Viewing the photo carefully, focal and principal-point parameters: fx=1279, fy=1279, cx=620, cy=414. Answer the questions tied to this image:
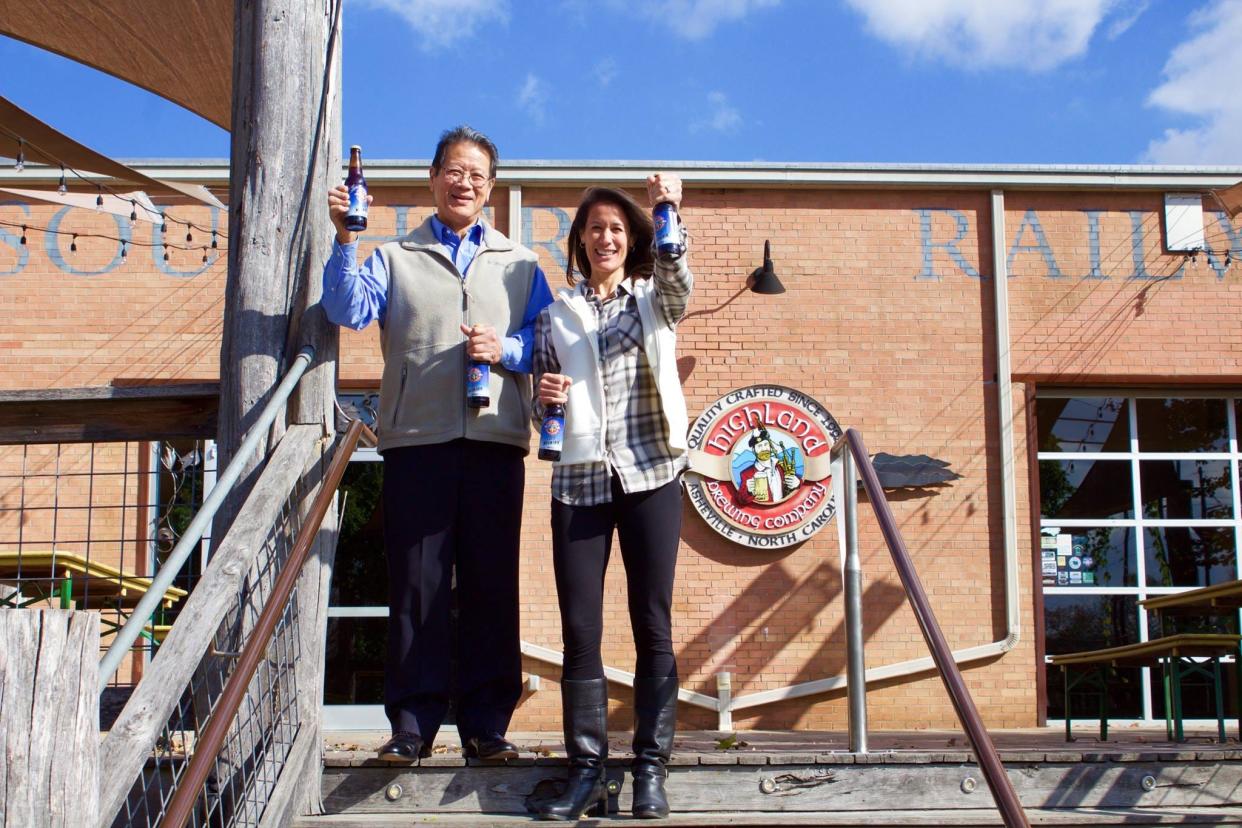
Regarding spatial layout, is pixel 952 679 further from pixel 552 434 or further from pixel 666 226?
pixel 666 226

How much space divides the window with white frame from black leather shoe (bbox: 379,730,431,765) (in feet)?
26.5

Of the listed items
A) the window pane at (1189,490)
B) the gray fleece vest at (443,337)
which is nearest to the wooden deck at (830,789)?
the gray fleece vest at (443,337)

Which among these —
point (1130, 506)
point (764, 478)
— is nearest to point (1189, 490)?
point (1130, 506)

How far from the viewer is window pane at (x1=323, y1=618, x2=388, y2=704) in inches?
414

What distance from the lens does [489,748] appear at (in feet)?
12.8

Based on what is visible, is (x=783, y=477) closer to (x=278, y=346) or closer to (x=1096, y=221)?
(x=1096, y=221)

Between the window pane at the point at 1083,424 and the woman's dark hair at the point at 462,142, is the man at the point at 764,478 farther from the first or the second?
the woman's dark hair at the point at 462,142

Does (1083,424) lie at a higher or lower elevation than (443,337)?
higher

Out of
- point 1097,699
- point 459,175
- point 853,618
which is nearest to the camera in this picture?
point 459,175

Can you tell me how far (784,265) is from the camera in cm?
1092

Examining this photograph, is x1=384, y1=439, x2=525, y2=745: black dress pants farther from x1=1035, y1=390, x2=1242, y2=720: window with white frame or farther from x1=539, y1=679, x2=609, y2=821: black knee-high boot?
x1=1035, y1=390, x2=1242, y2=720: window with white frame

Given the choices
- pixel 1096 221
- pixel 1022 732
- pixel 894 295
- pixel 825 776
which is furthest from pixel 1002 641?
pixel 825 776

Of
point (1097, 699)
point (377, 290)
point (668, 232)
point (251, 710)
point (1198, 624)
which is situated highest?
point (668, 232)

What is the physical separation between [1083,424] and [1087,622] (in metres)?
1.70
